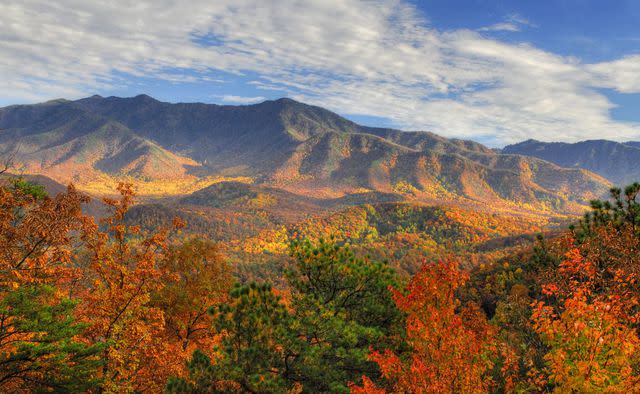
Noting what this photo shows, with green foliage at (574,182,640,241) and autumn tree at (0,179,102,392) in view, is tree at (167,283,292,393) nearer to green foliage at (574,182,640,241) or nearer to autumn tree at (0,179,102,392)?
autumn tree at (0,179,102,392)

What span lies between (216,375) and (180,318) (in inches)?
541

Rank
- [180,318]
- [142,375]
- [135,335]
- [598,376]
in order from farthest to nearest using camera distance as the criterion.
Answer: [180,318], [142,375], [135,335], [598,376]

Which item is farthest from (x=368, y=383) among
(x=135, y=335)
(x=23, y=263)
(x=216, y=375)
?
(x=23, y=263)

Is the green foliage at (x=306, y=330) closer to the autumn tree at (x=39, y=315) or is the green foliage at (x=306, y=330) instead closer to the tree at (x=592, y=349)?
the autumn tree at (x=39, y=315)

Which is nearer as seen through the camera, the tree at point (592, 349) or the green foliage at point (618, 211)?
the tree at point (592, 349)

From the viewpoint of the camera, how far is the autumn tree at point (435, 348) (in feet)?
60.0

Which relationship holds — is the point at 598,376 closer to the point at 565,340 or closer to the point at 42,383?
the point at 565,340

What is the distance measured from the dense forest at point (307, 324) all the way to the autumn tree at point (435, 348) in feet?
0.23

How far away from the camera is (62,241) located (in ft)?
67.1

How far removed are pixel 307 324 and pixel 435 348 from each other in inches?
244

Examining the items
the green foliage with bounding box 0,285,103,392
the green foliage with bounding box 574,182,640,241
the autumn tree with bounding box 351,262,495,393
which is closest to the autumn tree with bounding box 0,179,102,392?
the green foliage with bounding box 0,285,103,392

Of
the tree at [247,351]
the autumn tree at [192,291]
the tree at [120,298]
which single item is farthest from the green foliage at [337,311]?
the autumn tree at [192,291]

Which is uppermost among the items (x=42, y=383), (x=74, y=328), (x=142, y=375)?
(x=74, y=328)

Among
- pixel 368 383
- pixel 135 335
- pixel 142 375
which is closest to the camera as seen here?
pixel 368 383
